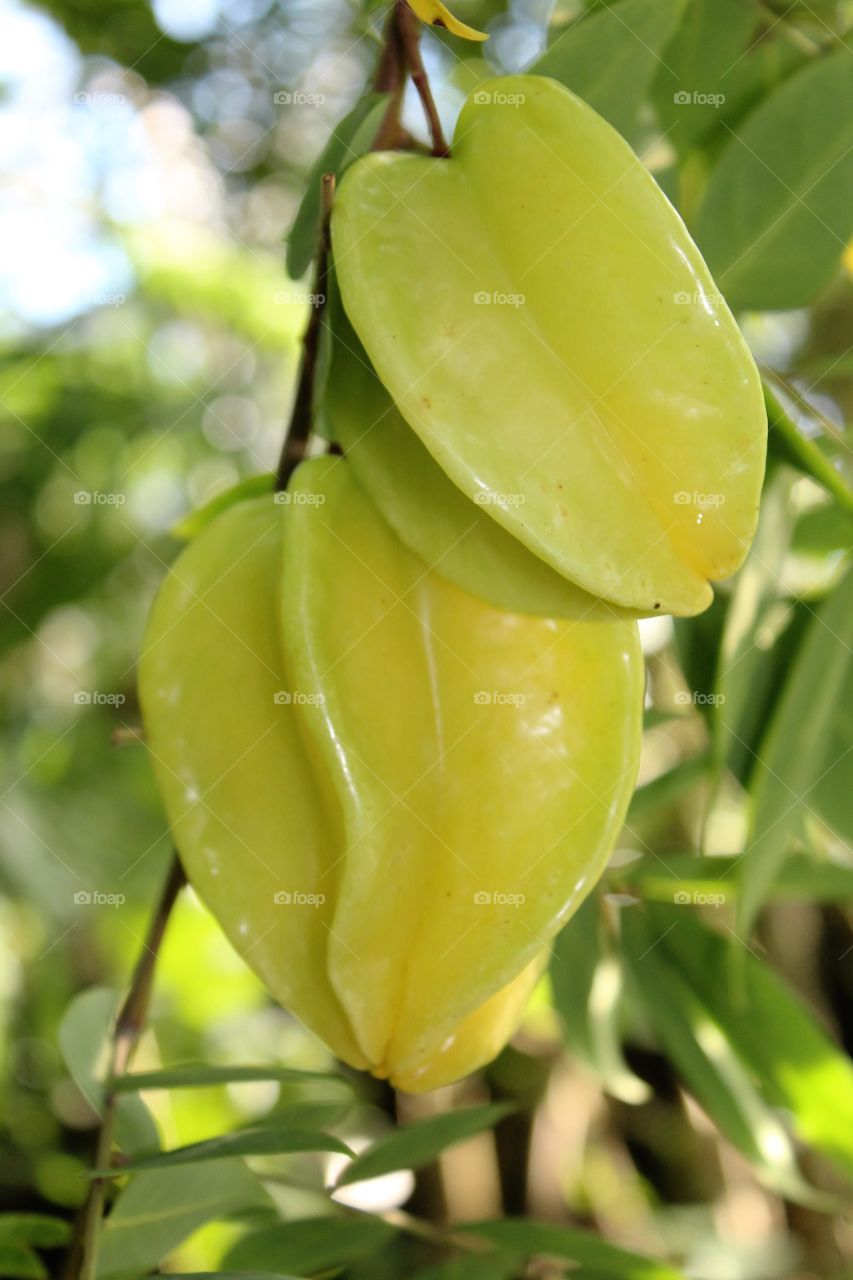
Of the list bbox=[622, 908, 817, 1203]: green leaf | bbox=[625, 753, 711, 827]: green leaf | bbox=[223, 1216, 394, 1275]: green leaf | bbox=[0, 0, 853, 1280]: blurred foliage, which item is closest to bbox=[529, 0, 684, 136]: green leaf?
bbox=[0, 0, 853, 1280]: blurred foliage

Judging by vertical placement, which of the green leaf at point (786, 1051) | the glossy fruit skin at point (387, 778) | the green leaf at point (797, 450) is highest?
the green leaf at point (797, 450)

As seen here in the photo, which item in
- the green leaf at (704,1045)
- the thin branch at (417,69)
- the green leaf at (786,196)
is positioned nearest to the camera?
the thin branch at (417,69)

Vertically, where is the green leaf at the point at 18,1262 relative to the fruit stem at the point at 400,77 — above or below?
below

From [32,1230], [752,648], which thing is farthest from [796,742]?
[32,1230]

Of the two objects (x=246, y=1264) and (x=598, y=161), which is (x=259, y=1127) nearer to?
(x=246, y=1264)

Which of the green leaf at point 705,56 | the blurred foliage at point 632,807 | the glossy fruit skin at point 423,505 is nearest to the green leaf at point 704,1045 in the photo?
the blurred foliage at point 632,807

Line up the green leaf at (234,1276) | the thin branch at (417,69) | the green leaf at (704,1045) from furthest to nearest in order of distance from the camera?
the green leaf at (704,1045), the thin branch at (417,69), the green leaf at (234,1276)

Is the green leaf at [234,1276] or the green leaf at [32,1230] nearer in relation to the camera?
the green leaf at [234,1276]

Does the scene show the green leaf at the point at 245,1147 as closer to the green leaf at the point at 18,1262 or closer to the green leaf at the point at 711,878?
the green leaf at the point at 18,1262

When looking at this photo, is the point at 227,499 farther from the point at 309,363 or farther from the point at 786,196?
the point at 786,196
